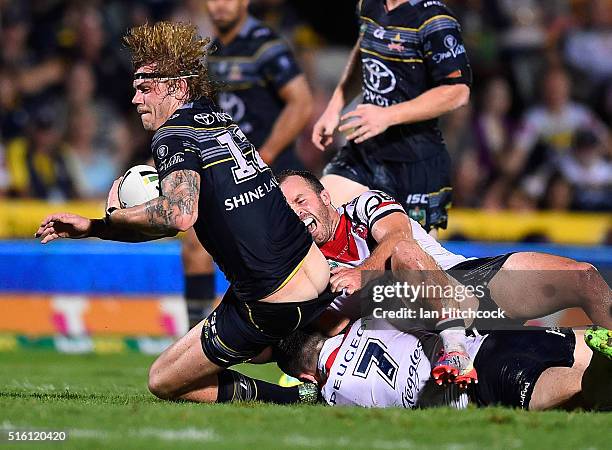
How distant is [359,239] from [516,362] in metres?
1.25

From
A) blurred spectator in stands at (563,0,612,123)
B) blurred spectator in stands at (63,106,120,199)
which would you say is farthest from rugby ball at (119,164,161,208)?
blurred spectator in stands at (563,0,612,123)

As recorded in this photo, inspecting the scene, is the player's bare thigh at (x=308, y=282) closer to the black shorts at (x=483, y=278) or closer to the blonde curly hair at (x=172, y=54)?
the black shorts at (x=483, y=278)

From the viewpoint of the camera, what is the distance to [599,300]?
6.22m

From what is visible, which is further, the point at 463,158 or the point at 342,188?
the point at 463,158

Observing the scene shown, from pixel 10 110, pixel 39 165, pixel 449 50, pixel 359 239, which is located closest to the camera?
pixel 359 239

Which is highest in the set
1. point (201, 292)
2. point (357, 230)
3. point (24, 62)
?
point (24, 62)

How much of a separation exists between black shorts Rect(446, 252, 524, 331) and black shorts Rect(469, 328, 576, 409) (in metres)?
0.17

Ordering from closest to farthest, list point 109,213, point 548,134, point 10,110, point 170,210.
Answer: point 170,210
point 109,213
point 10,110
point 548,134

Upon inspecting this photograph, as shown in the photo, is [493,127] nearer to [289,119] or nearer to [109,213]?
[289,119]

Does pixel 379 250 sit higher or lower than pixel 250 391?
higher

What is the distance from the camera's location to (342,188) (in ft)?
24.8

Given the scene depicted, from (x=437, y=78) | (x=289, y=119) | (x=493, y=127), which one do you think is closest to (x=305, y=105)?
(x=289, y=119)

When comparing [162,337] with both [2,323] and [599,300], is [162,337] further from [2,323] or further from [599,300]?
[599,300]

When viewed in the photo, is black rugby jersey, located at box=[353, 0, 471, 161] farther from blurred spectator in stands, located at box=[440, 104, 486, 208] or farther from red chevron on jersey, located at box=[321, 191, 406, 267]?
blurred spectator in stands, located at box=[440, 104, 486, 208]
